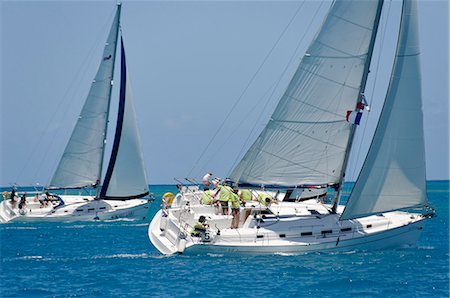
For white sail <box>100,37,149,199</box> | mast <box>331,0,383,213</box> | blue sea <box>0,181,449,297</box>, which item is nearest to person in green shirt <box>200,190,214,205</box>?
blue sea <box>0,181,449,297</box>

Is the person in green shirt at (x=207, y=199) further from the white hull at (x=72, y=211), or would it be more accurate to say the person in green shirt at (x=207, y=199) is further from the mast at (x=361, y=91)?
the white hull at (x=72, y=211)

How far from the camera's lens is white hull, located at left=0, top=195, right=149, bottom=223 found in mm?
44250

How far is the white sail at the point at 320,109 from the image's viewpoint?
26000 millimetres

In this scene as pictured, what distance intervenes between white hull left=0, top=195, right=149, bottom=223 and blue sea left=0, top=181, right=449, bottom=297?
1383 centimetres

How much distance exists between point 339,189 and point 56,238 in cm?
1641

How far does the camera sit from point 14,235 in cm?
3775

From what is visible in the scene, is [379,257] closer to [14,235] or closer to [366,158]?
[366,158]

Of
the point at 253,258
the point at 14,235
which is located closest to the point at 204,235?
the point at 253,258

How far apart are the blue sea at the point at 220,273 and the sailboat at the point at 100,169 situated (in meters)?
14.0

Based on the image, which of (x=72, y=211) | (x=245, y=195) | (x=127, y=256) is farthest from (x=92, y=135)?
(x=127, y=256)

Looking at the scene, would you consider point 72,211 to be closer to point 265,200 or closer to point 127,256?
point 127,256

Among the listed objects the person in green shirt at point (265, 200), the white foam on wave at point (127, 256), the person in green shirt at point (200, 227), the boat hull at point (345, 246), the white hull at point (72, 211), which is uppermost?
the person in green shirt at point (265, 200)

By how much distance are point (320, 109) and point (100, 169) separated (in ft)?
80.0

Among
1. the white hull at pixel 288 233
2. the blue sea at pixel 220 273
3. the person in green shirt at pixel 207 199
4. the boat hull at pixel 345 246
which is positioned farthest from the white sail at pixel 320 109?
the blue sea at pixel 220 273
